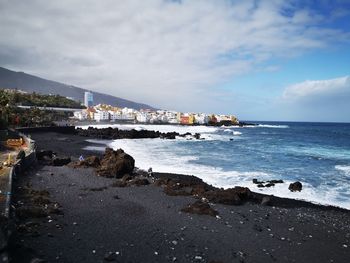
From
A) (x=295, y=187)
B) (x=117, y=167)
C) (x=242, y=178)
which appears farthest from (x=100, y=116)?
(x=295, y=187)

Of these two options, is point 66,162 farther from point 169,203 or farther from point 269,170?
point 269,170

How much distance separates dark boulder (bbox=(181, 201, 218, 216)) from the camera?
14039 mm

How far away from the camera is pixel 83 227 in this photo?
11.6m

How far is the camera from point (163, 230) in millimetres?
11750

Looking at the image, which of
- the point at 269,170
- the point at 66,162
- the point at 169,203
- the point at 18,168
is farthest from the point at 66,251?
the point at 269,170

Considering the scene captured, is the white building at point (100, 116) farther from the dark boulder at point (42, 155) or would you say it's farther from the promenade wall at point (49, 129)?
the dark boulder at point (42, 155)

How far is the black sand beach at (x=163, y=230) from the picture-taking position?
979 centimetres

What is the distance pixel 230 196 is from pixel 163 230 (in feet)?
17.7

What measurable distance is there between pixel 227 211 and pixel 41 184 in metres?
9.39

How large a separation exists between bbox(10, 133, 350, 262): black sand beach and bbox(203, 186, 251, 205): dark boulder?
1.35 ft

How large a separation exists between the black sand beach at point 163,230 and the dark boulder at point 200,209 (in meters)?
0.30

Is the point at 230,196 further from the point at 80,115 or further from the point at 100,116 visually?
the point at 100,116

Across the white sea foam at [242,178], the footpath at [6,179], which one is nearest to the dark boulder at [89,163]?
the footpath at [6,179]

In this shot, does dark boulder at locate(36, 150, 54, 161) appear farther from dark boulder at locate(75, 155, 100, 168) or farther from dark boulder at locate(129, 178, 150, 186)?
dark boulder at locate(129, 178, 150, 186)
